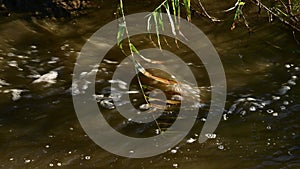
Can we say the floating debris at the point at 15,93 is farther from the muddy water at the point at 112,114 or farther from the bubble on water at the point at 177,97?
the bubble on water at the point at 177,97

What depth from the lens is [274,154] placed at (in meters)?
2.61

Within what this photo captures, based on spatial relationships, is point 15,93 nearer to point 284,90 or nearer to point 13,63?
point 13,63

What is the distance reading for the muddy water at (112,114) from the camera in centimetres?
258

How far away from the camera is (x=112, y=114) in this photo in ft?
9.78

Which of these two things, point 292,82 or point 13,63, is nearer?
point 292,82

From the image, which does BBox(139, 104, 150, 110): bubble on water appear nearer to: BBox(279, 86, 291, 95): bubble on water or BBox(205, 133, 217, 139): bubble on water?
BBox(205, 133, 217, 139): bubble on water

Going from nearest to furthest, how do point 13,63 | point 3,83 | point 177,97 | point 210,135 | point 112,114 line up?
point 210,135 < point 112,114 < point 177,97 < point 3,83 < point 13,63

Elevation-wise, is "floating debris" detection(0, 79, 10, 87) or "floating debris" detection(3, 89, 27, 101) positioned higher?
"floating debris" detection(0, 79, 10, 87)

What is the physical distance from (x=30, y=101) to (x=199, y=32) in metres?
1.52

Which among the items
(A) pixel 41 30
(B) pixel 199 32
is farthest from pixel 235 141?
(A) pixel 41 30

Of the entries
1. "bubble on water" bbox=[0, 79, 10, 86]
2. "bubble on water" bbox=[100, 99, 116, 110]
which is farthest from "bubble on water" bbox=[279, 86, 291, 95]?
"bubble on water" bbox=[0, 79, 10, 86]

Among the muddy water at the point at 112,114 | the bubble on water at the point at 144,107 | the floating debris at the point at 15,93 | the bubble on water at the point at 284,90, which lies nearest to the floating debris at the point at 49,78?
the muddy water at the point at 112,114

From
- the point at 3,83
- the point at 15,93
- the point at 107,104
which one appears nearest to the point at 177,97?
the point at 107,104

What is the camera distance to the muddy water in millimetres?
2580
